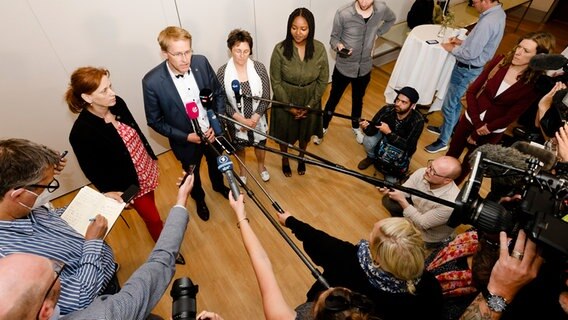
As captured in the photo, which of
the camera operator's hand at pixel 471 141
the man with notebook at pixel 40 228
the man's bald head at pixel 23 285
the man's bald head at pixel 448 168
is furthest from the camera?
the camera operator's hand at pixel 471 141

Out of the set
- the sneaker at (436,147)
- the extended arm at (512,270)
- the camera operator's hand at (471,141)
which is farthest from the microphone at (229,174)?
the sneaker at (436,147)

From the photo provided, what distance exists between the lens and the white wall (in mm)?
2389

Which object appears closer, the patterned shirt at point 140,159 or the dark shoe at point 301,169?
the patterned shirt at point 140,159

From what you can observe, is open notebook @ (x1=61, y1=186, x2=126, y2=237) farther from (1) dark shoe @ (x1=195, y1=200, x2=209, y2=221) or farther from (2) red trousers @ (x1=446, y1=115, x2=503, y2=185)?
(2) red trousers @ (x1=446, y1=115, x2=503, y2=185)

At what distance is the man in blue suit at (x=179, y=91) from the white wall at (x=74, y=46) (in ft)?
2.82

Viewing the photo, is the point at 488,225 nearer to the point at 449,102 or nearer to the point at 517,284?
the point at 517,284

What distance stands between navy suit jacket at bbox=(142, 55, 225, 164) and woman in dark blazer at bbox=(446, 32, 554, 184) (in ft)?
7.62

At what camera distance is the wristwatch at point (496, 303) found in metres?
1.15

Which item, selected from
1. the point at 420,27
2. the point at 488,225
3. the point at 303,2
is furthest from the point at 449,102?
the point at 488,225

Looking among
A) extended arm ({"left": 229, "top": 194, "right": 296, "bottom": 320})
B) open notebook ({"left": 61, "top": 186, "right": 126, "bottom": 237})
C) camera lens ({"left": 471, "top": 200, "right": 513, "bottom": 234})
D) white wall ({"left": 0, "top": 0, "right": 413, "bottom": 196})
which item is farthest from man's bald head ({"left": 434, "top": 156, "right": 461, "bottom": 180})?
white wall ({"left": 0, "top": 0, "right": 413, "bottom": 196})

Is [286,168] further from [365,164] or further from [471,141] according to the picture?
[471,141]

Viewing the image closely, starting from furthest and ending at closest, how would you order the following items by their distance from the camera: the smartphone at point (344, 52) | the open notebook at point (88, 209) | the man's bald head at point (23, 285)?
1. the smartphone at point (344, 52)
2. the open notebook at point (88, 209)
3. the man's bald head at point (23, 285)

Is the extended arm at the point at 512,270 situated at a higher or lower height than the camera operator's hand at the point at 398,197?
higher

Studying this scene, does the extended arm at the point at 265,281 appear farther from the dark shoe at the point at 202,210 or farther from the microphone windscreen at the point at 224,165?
the dark shoe at the point at 202,210
